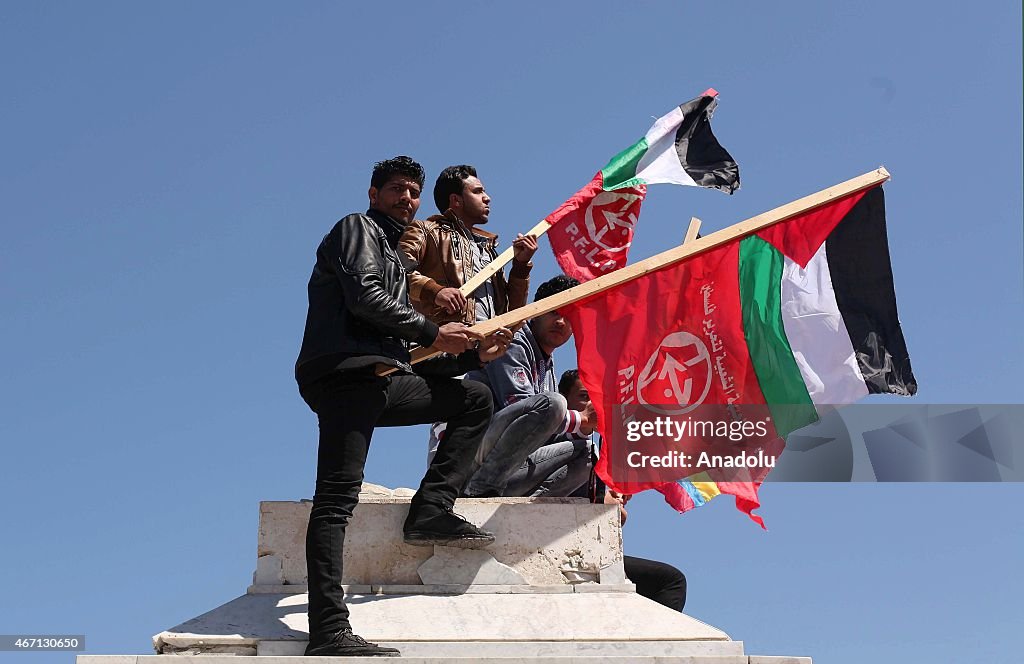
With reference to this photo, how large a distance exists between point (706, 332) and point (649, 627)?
2.27 m

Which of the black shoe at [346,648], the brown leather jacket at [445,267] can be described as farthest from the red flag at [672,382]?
the black shoe at [346,648]

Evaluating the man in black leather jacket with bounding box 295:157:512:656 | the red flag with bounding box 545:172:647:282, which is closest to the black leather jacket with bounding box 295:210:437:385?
the man in black leather jacket with bounding box 295:157:512:656

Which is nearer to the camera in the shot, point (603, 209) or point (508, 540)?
point (508, 540)

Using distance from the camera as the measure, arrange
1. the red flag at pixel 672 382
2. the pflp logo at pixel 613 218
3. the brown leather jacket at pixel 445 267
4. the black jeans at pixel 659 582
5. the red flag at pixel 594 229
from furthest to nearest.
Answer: the pflp logo at pixel 613 218 < the red flag at pixel 594 229 < the black jeans at pixel 659 582 < the red flag at pixel 672 382 < the brown leather jacket at pixel 445 267

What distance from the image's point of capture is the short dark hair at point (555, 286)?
9680 mm

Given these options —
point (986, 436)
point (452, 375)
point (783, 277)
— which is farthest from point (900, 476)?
point (452, 375)

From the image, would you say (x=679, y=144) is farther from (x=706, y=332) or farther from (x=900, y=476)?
(x=900, y=476)

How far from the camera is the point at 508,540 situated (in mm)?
8070

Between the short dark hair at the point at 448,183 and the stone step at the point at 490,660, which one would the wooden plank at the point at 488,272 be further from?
the stone step at the point at 490,660

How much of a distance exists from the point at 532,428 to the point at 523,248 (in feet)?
4.38

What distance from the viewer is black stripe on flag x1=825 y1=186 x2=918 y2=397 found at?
8.63 metres

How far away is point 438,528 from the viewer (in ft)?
25.3

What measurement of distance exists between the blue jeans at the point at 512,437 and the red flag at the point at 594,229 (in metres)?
1.41

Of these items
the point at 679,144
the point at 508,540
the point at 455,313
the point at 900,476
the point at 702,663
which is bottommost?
the point at 702,663
